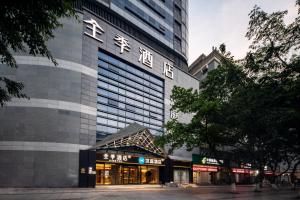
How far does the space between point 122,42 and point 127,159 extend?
16310 millimetres

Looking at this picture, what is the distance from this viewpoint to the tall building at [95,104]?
37500 millimetres

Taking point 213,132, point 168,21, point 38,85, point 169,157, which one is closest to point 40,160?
point 38,85

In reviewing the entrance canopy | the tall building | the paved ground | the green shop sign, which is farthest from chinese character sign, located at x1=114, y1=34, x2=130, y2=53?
the green shop sign

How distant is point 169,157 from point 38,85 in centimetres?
2527

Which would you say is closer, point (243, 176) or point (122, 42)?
point (122, 42)

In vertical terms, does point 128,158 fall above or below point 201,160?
above

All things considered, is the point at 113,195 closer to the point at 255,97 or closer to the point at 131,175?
the point at 255,97

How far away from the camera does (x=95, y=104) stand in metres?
42.8

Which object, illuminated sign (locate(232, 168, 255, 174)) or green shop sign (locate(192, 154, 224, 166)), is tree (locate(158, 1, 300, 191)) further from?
illuminated sign (locate(232, 168, 255, 174))

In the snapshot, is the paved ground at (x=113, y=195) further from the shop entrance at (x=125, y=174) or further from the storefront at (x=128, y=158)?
the shop entrance at (x=125, y=174)

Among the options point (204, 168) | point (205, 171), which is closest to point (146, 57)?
point (204, 168)

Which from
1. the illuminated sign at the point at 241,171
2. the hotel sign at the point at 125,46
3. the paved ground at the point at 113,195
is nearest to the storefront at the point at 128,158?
the paved ground at the point at 113,195

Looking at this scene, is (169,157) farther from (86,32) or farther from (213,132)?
(86,32)

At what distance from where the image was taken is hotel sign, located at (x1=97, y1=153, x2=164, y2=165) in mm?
42938
